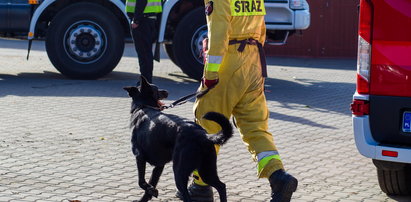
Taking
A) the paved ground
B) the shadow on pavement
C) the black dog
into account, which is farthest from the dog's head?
the shadow on pavement

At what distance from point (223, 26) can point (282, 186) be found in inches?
45.9

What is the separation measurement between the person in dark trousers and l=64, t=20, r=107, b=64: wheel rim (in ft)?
4.24

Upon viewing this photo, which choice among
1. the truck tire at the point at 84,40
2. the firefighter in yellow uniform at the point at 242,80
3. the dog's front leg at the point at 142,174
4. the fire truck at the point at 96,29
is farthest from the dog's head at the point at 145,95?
the truck tire at the point at 84,40

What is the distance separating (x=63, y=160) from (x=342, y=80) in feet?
26.6

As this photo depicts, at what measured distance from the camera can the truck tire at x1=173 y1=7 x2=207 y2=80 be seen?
1305cm

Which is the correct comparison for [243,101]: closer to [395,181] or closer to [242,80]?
[242,80]

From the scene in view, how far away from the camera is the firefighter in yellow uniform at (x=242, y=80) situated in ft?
18.9

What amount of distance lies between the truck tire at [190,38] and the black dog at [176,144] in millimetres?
6946

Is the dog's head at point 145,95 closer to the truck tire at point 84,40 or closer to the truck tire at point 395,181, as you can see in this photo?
the truck tire at point 395,181

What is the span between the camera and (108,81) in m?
13.3

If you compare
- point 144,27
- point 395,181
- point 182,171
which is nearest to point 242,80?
point 182,171

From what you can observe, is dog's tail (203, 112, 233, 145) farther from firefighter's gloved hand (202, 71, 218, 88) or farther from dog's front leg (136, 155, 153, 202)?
dog's front leg (136, 155, 153, 202)

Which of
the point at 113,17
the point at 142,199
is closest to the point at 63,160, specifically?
the point at 142,199

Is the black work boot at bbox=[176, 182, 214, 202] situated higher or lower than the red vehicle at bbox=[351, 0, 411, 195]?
lower
